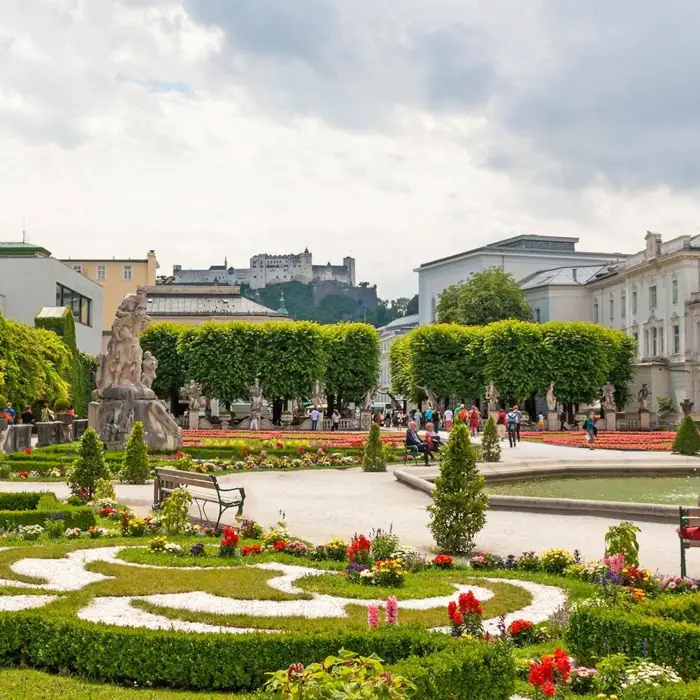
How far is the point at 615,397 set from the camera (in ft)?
217

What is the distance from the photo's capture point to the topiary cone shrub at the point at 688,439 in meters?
32.5

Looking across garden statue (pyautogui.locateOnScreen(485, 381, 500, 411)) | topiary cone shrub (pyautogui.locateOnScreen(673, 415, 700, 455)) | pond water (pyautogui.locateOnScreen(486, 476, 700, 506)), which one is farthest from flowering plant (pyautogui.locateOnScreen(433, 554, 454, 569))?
garden statue (pyautogui.locateOnScreen(485, 381, 500, 411))

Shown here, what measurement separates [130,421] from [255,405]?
88.4ft

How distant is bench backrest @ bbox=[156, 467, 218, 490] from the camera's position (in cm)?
1576

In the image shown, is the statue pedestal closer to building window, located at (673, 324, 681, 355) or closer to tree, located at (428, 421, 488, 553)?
building window, located at (673, 324, 681, 355)

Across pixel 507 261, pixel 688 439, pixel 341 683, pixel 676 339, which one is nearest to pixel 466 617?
pixel 341 683

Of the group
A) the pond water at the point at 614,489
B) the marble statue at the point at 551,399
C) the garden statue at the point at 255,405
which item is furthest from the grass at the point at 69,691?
the marble statue at the point at 551,399

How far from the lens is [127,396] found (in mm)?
29031

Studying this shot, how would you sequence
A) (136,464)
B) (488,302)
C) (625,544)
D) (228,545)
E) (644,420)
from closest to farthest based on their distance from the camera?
(625,544), (228,545), (136,464), (644,420), (488,302)

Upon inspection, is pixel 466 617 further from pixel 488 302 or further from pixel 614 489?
pixel 488 302

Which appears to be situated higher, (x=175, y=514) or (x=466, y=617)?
(x=175, y=514)

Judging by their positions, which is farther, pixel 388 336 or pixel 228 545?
pixel 388 336

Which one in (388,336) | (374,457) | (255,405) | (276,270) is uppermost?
(276,270)

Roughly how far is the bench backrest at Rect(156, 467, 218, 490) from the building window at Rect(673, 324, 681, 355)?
58347mm
